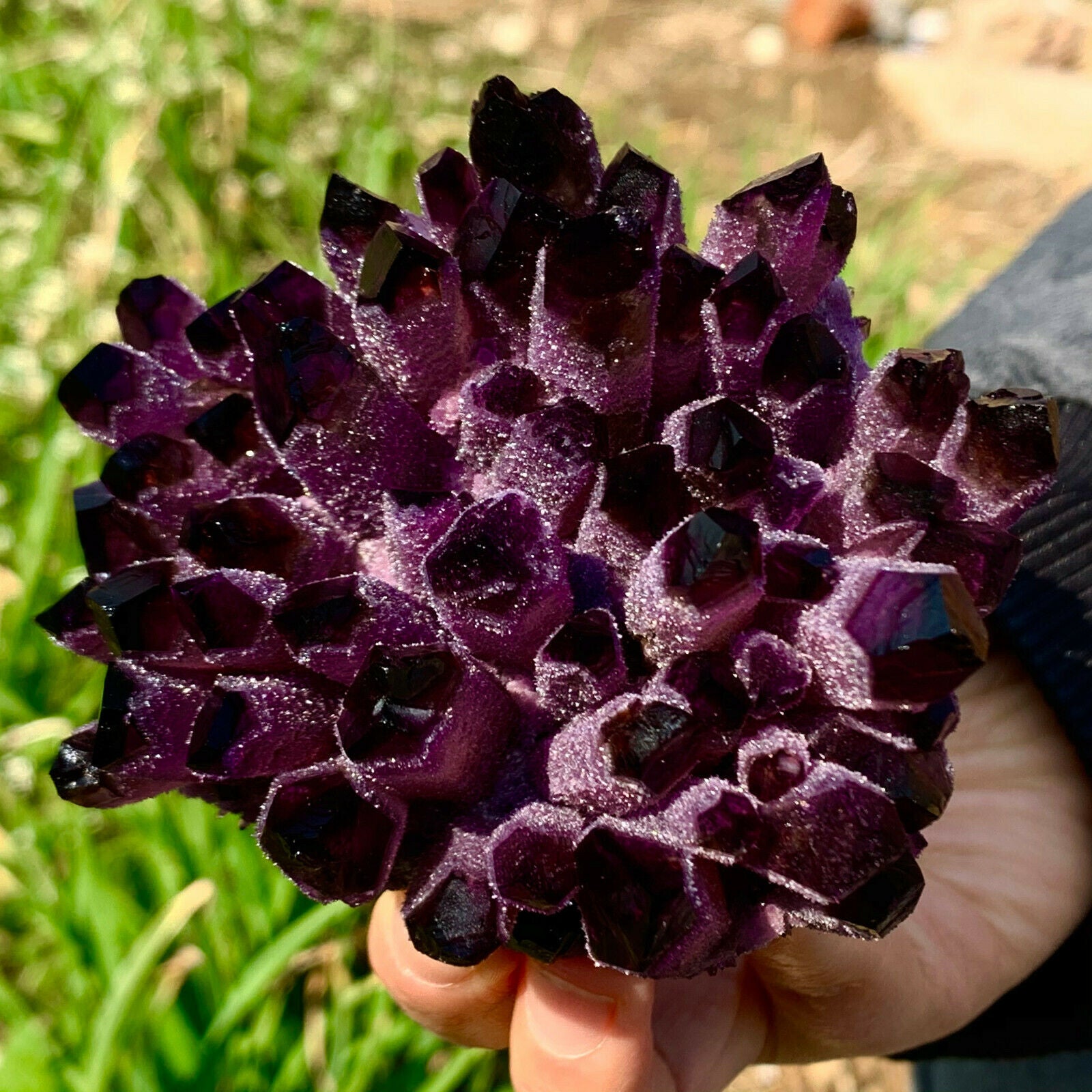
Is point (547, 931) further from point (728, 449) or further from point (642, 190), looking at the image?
point (642, 190)

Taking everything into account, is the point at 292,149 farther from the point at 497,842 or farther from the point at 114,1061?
the point at 497,842

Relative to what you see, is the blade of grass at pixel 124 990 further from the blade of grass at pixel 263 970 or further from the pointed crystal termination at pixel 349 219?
the pointed crystal termination at pixel 349 219

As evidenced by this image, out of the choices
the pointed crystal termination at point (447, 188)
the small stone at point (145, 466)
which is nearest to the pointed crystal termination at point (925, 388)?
the pointed crystal termination at point (447, 188)

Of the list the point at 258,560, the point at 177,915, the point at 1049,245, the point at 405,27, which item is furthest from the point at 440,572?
the point at 405,27

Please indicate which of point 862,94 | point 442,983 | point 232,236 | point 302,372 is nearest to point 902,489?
point 302,372

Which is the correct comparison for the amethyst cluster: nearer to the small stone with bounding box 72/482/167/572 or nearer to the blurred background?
the small stone with bounding box 72/482/167/572

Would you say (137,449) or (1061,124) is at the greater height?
(1061,124)

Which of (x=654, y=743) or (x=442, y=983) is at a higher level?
(x=654, y=743)
